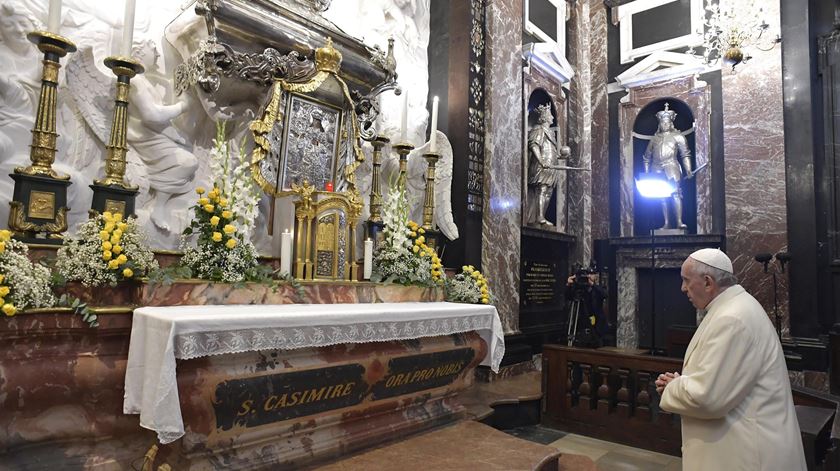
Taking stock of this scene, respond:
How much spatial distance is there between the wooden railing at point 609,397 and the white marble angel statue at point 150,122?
4.07m

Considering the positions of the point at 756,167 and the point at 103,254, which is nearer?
the point at 103,254

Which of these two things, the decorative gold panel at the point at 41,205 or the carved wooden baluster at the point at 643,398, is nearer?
the decorative gold panel at the point at 41,205

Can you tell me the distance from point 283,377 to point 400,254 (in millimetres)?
1898

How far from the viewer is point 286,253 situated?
4.02 m

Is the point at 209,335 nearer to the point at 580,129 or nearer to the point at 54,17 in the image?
the point at 54,17

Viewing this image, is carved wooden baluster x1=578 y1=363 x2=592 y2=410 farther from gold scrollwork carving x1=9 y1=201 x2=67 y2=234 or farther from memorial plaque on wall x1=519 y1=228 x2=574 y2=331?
gold scrollwork carving x1=9 y1=201 x2=67 y2=234

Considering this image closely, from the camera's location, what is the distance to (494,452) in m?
3.77

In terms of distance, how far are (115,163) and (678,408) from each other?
3.55 meters

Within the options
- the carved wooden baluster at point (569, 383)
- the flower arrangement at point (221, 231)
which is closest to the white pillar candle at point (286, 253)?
the flower arrangement at point (221, 231)

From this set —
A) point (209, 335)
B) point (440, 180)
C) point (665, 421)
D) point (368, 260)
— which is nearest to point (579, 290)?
point (665, 421)

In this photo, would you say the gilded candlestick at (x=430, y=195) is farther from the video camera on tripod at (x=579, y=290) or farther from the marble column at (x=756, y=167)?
the marble column at (x=756, y=167)

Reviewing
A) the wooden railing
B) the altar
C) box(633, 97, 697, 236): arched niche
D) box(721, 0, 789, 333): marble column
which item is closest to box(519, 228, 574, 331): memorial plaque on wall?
box(633, 97, 697, 236): arched niche

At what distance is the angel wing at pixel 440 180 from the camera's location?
6.11 m

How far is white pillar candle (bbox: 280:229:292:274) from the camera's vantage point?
13.1 feet
